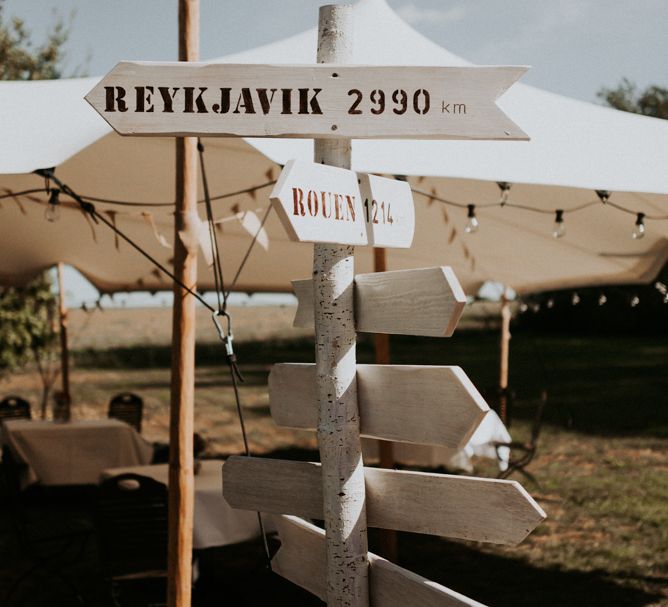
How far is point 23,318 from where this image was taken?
12.6 m

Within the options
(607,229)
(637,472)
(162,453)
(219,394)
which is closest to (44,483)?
(162,453)

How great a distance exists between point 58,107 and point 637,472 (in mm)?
6626

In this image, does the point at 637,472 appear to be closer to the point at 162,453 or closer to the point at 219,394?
the point at 162,453

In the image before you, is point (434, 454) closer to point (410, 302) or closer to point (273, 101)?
point (410, 302)

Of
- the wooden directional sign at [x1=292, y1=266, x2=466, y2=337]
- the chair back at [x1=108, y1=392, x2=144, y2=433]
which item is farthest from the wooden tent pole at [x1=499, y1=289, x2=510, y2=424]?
the wooden directional sign at [x1=292, y1=266, x2=466, y2=337]

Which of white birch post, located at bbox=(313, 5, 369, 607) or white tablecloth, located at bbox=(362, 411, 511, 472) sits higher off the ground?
white birch post, located at bbox=(313, 5, 369, 607)

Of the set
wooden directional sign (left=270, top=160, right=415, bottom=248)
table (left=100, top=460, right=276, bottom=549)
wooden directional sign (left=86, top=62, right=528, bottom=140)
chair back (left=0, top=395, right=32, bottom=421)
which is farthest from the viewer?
chair back (left=0, top=395, right=32, bottom=421)

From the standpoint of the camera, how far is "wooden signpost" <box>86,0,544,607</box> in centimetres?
183

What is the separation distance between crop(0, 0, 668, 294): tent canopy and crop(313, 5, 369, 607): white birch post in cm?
140

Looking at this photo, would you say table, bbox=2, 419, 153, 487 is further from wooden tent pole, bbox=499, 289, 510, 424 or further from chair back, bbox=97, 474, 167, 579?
wooden tent pole, bbox=499, 289, 510, 424

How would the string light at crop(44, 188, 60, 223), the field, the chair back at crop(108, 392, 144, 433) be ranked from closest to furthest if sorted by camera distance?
the string light at crop(44, 188, 60, 223) → the field → the chair back at crop(108, 392, 144, 433)

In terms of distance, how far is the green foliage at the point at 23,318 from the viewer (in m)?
12.5

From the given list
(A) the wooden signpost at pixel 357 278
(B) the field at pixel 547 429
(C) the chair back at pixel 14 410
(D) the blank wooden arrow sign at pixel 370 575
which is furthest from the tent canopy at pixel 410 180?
(D) the blank wooden arrow sign at pixel 370 575

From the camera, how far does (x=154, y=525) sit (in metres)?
4.22
